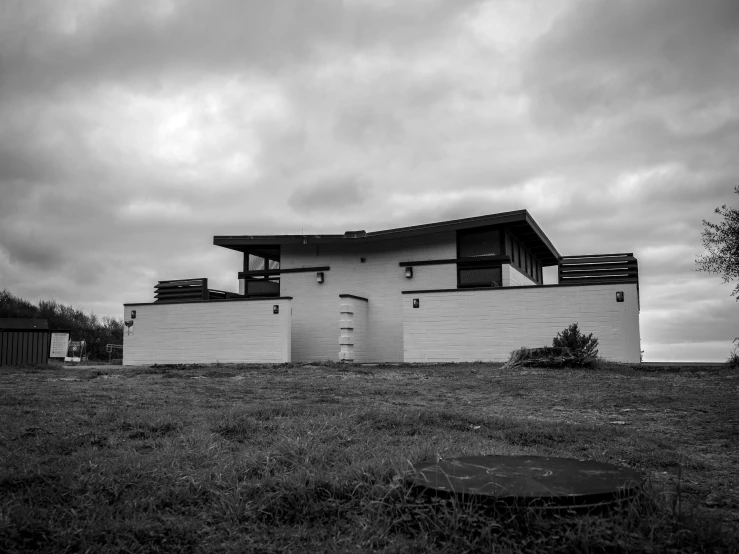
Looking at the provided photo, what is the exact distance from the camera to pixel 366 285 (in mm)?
20078

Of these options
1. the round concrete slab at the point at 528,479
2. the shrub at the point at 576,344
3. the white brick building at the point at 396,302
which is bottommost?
the round concrete slab at the point at 528,479

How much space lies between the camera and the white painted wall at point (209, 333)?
61.1ft

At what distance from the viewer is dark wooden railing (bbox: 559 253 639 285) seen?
16938mm

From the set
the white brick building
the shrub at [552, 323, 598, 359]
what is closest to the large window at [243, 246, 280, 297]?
the white brick building

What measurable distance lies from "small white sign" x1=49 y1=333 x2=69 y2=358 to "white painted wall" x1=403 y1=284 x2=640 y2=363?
55.6ft

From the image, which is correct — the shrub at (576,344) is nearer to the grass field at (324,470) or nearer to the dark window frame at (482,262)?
the dark window frame at (482,262)

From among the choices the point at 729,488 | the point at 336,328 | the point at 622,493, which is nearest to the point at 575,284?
the point at 336,328

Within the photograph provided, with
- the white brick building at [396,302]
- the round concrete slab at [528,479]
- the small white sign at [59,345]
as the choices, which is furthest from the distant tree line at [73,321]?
the round concrete slab at [528,479]

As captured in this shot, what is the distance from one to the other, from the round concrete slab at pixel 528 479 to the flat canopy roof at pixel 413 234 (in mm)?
14554

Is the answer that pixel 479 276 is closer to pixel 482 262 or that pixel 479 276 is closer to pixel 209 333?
pixel 482 262

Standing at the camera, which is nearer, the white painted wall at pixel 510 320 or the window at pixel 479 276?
the white painted wall at pixel 510 320

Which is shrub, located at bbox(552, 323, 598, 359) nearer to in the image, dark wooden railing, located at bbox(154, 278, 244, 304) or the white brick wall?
the white brick wall

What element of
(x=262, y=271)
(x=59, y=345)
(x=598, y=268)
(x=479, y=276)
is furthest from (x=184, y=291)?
(x=598, y=268)

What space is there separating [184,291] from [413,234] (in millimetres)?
8963
